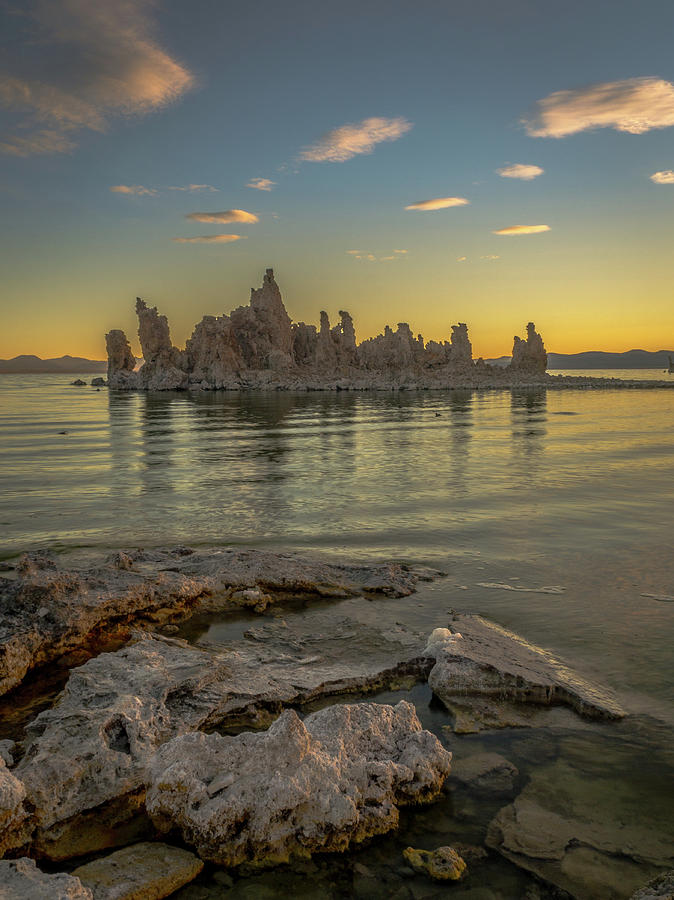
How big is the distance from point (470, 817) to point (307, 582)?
13.6 ft

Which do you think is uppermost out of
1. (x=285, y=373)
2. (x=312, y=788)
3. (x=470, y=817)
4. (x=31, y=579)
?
(x=285, y=373)

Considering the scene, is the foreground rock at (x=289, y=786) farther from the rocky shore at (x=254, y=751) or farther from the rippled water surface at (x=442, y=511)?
the rippled water surface at (x=442, y=511)

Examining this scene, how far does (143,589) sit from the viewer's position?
22.2 ft

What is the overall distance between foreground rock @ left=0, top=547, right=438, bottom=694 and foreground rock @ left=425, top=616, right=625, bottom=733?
2117 millimetres

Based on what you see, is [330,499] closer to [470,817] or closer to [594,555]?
[594,555]

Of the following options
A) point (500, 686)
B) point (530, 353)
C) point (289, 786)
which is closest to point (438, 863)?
point (289, 786)

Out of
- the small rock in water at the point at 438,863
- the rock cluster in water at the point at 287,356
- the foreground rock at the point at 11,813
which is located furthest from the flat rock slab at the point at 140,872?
the rock cluster in water at the point at 287,356

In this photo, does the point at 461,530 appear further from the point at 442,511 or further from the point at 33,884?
the point at 33,884

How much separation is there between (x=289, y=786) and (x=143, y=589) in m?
3.75

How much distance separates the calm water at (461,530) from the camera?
13.8ft

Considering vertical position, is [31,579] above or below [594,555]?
above

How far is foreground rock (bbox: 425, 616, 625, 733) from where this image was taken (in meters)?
4.95

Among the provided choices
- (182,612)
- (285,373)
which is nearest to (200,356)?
(285,373)

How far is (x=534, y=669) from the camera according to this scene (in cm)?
547
